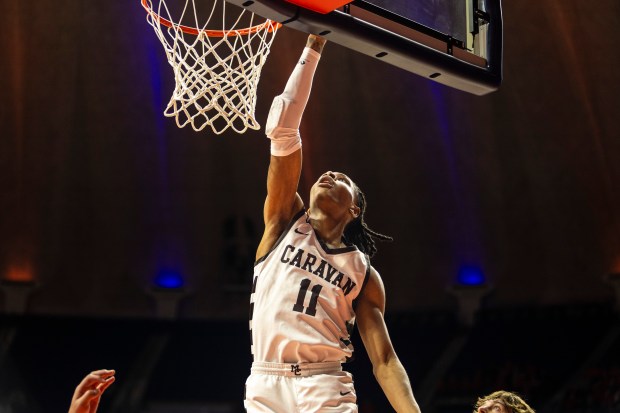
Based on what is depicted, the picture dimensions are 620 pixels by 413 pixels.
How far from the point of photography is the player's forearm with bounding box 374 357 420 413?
9.68 ft

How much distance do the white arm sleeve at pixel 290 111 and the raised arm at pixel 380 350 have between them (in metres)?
0.64

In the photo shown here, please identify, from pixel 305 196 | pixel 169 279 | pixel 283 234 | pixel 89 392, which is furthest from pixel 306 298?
pixel 305 196

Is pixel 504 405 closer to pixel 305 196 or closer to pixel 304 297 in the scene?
pixel 304 297

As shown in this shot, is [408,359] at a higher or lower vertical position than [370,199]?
lower

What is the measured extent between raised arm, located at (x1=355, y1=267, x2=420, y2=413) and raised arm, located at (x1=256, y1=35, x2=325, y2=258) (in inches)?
17.3

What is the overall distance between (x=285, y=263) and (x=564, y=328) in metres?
6.34

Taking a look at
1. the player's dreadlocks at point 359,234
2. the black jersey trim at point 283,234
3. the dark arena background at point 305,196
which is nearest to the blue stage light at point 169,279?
the dark arena background at point 305,196

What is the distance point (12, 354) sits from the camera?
305 inches

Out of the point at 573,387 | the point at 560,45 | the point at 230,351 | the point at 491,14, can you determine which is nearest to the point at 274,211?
the point at 491,14

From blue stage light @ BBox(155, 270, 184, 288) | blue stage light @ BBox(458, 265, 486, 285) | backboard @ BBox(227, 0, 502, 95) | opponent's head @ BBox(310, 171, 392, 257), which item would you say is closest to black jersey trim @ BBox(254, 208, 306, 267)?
opponent's head @ BBox(310, 171, 392, 257)

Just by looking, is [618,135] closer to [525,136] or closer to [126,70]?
[525,136]

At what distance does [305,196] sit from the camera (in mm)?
8797

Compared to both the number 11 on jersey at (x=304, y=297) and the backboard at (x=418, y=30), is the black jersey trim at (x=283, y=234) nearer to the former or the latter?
the number 11 on jersey at (x=304, y=297)

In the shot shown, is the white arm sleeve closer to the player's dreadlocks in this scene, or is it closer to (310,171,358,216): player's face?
(310,171,358,216): player's face
